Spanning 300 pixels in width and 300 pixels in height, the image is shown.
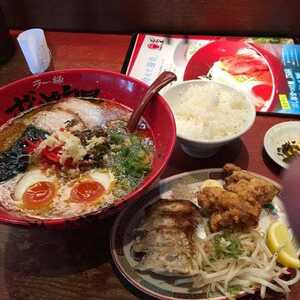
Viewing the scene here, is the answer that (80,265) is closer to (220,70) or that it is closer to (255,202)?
(255,202)

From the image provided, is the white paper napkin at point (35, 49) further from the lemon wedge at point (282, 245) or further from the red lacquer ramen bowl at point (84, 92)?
the lemon wedge at point (282, 245)

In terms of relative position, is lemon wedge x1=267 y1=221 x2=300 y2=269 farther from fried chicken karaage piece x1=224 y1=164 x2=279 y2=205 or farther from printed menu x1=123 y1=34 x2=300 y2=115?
printed menu x1=123 y1=34 x2=300 y2=115

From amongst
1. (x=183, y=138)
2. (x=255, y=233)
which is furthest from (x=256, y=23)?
(x=255, y=233)

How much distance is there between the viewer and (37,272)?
1.14 meters

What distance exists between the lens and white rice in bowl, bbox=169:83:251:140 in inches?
53.0

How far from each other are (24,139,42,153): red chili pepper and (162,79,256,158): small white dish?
443 mm

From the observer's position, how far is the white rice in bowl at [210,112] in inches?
53.0

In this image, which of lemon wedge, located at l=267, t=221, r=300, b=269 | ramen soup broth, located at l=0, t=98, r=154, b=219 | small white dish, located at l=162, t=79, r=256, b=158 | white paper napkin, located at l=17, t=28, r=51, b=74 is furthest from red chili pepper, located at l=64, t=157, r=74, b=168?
white paper napkin, located at l=17, t=28, r=51, b=74

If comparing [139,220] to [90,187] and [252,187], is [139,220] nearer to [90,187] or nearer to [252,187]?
[90,187]

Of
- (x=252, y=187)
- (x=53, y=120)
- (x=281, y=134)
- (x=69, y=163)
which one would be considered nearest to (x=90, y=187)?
(x=69, y=163)

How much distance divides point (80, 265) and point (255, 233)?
1.61 feet

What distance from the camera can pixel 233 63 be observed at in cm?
176

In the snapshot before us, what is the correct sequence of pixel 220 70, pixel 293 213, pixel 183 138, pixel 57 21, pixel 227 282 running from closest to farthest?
pixel 293 213 < pixel 227 282 < pixel 183 138 < pixel 220 70 < pixel 57 21

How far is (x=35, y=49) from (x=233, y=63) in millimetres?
840
